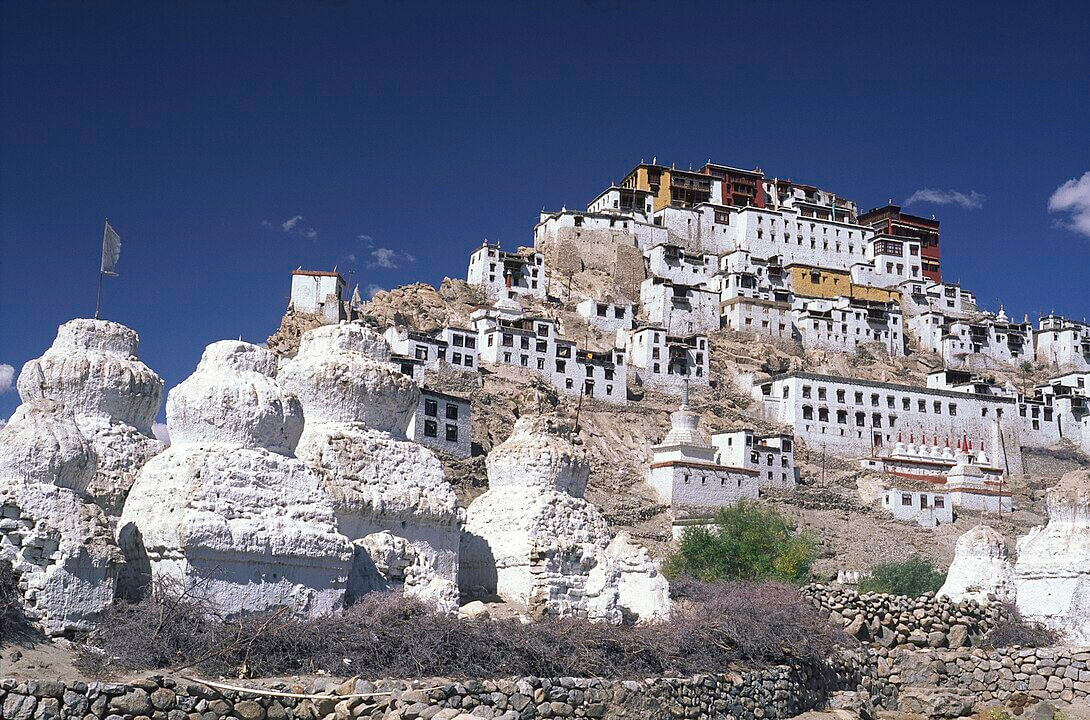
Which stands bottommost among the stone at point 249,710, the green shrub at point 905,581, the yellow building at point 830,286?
the stone at point 249,710

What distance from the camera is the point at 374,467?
16.8 m

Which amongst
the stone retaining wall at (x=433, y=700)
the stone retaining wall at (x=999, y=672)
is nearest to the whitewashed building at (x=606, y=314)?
the stone retaining wall at (x=999, y=672)

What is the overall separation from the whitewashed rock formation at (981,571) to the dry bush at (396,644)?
5.82 meters

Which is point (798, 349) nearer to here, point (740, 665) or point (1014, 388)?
point (1014, 388)

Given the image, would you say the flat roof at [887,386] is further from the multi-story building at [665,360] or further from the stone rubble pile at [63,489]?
the stone rubble pile at [63,489]

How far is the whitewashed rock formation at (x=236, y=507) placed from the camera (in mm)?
13516

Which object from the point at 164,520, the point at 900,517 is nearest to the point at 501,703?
the point at 164,520

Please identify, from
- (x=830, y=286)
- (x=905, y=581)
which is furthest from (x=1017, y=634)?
(x=830, y=286)

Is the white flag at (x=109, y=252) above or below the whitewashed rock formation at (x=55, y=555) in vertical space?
above

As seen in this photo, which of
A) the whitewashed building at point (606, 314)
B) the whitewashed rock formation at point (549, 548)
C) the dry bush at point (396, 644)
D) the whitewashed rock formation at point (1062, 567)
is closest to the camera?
the dry bush at point (396, 644)

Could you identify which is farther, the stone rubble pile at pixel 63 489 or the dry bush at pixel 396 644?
the stone rubble pile at pixel 63 489

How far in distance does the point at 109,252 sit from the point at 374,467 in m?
4.87

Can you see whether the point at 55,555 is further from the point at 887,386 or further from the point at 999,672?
the point at 887,386

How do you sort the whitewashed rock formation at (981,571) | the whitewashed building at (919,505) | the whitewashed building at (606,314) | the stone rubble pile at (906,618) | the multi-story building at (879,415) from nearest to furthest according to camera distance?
the stone rubble pile at (906,618), the whitewashed rock formation at (981,571), the whitewashed building at (919,505), the multi-story building at (879,415), the whitewashed building at (606,314)
